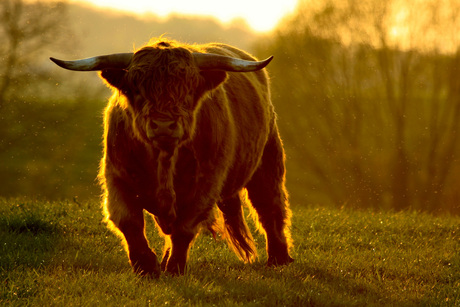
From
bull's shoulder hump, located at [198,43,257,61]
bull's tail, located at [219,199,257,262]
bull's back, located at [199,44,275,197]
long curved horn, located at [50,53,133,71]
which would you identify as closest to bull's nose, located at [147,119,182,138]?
long curved horn, located at [50,53,133,71]

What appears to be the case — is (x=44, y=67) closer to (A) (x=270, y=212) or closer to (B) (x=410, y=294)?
(A) (x=270, y=212)

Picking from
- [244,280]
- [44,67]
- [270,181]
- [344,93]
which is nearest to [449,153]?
[344,93]

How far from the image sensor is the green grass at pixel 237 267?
4809 millimetres

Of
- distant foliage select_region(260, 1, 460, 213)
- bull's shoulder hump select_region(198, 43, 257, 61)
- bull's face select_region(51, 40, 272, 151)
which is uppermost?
bull's shoulder hump select_region(198, 43, 257, 61)

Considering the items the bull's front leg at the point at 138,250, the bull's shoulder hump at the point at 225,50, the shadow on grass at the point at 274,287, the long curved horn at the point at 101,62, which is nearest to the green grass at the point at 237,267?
the shadow on grass at the point at 274,287

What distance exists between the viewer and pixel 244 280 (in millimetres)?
5492

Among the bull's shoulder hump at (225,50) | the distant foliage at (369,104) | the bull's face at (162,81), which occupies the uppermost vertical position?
the bull's shoulder hump at (225,50)

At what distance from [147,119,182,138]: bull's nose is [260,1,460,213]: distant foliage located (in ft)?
49.9

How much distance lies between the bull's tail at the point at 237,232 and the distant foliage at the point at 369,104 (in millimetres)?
13207

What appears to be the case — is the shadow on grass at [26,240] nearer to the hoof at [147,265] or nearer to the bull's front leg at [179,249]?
the hoof at [147,265]

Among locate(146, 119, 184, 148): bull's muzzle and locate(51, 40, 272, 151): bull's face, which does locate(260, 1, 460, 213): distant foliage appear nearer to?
locate(51, 40, 272, 151): bull's face

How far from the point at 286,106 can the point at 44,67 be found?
7.63 m

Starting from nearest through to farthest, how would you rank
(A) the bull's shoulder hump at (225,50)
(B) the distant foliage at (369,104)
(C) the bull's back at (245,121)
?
(C) the bull's back at (245,121)
(A) the bull's shoulder hump at (225,50)
(B) the distant foliage at (369,104)

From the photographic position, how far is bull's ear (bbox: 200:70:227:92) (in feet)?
18.4
